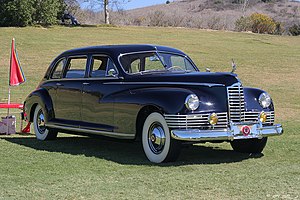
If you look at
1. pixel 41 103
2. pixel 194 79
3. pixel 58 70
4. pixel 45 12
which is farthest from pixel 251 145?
pixel 45 12

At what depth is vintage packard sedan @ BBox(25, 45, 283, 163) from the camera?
784 cm

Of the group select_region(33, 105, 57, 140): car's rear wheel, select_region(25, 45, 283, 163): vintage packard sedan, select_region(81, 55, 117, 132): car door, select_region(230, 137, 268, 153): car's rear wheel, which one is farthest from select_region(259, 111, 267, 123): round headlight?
select_region(33, 105, 57, 140): car's rear wheel

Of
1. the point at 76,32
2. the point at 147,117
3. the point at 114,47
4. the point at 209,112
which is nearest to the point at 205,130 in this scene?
the point at 209,112

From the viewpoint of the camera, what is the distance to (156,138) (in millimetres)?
8156

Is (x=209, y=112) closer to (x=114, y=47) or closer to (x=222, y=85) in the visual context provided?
(x=222, y=85)

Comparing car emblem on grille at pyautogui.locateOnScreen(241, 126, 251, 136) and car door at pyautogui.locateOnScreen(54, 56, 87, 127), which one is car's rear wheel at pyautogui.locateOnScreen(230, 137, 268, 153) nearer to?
car emblem on grille at pyautogui.locateOnScreen(241, 126, 251, 136)

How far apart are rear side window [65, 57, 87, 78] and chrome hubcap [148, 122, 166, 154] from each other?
6.52 feet

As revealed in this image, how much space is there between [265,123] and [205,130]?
1.22 m

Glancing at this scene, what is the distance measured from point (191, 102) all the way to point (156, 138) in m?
0.79

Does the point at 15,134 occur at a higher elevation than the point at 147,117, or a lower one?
lower

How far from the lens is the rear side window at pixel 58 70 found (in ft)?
34.1

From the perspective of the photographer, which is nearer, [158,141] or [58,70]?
[158,141]

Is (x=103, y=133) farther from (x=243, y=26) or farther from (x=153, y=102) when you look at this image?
(x=243, y=26)

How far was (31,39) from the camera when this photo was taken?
39094mm
